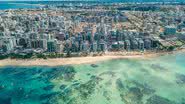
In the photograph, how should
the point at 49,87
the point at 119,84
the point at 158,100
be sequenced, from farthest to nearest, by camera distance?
the point at 119,84
the point at 49,87
the point at 158,100

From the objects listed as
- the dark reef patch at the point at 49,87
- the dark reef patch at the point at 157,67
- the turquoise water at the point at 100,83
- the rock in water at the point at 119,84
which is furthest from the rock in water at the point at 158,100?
the dark reef patch at the point at 49,87

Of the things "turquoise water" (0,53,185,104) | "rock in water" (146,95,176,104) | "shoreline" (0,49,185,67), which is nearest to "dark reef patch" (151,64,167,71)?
"turquoise water" (0,53,185,104)

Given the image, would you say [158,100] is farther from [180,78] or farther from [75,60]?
[75,60]

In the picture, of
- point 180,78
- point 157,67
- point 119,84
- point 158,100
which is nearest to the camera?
point 158,100

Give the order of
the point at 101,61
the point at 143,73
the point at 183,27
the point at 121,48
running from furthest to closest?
the point at 183,27 → the point at 121,48 → the point at 101,61 → the point at 143,73

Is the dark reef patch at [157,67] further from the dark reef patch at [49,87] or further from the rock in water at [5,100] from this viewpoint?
the rock in water at [5,100]

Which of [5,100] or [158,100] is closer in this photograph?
[158,100]

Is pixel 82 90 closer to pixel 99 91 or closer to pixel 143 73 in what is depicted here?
pixel 99 91

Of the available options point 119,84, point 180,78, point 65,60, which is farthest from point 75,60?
point 180,78

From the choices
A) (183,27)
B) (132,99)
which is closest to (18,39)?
(132,99)
